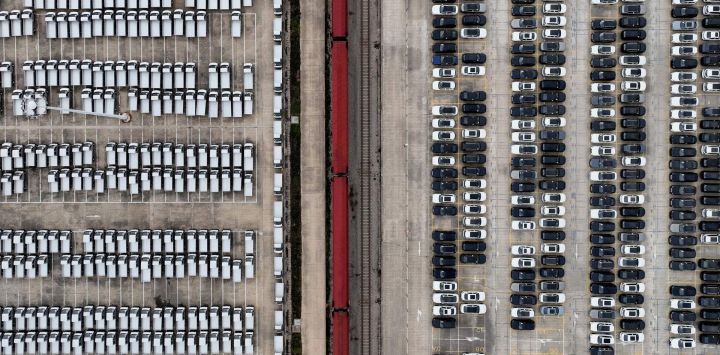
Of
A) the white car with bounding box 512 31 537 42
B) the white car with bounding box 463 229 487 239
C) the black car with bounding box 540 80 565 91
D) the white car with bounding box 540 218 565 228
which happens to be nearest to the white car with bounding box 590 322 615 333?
the white car with bounding box 540 218 565 228

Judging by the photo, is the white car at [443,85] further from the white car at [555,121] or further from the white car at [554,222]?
the white car at [554,222]

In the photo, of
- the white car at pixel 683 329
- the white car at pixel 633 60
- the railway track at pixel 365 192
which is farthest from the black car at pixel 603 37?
the white car at pixel 683 329

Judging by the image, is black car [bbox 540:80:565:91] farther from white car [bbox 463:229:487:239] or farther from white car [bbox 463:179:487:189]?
white car [bbox 463:229:487:239]

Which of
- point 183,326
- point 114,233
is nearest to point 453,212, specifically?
point 183,326

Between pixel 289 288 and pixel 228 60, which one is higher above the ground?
pixel 228 60

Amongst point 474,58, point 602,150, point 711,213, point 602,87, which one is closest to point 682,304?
point 711,213

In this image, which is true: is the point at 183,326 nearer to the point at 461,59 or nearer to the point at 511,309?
the point at 511,309
